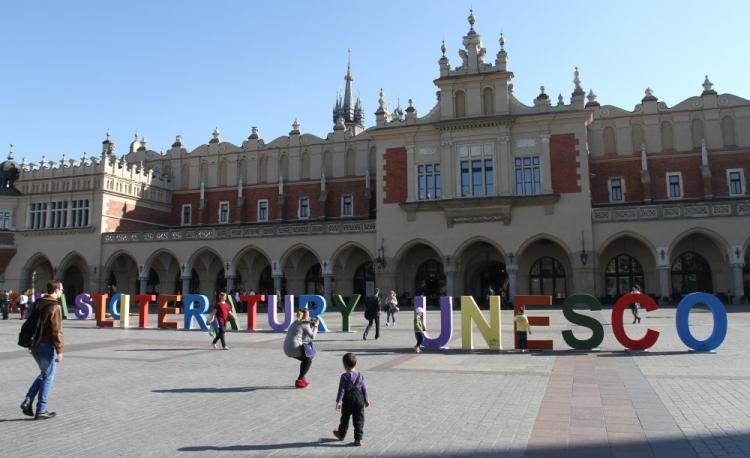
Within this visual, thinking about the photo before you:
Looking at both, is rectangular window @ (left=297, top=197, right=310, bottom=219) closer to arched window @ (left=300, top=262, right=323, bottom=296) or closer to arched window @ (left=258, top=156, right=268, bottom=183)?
arched window @ (left=258, top=156, right=268, bottom=183)

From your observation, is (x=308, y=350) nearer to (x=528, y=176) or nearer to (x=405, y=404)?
(x=405, y=404)

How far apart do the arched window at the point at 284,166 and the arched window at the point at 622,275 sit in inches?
967

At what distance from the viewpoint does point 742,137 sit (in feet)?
125

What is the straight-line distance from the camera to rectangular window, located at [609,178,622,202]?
39812 mm

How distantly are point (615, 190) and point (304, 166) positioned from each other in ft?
74.7

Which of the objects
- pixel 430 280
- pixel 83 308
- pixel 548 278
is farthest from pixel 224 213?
pixel 548 278

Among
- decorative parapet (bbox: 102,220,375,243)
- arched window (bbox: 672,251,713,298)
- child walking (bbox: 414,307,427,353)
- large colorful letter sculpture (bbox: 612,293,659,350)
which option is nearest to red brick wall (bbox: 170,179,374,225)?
decorative parapet (bbox: 102,220,375,243)

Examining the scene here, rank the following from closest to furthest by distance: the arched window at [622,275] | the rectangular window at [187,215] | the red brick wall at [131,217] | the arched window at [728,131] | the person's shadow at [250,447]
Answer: the person's shadow at [250,447] → the arched window at [622,275] → the arched window at [728,131] → the red brick wall at [131,217] → the rectangular window at [187,215]

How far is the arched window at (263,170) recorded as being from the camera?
47594 mm

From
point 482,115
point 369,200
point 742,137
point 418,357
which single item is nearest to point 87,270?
point 369,200

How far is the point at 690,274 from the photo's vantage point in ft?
116

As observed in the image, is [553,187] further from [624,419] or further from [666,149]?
[624,419]

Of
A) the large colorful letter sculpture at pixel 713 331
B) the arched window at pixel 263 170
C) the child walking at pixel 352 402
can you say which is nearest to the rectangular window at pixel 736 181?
Answer: the large colorful letter sculpture at pixel 713 331

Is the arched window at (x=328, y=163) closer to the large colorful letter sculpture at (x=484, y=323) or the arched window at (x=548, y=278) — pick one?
the arched window at (x=548, y=278)
